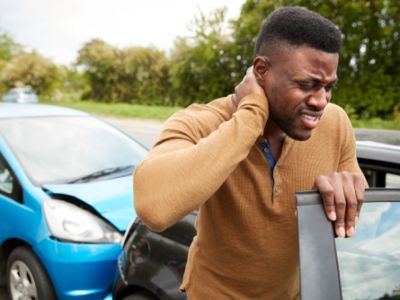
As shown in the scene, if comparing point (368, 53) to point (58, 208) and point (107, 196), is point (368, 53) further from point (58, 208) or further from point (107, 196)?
point (58, 208)

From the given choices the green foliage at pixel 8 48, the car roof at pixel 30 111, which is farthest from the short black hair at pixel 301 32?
the green foliage at pixel 8 48

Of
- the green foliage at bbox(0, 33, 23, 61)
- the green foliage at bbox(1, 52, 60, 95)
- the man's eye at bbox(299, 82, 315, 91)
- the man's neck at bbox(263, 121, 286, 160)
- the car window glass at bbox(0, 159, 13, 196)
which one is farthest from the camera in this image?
the green foliage at bbox(0, 33, 23, 61)

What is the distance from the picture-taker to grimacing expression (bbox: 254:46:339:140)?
51.3 inches

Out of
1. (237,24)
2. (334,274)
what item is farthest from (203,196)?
(237,24)

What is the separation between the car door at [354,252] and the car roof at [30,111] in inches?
124

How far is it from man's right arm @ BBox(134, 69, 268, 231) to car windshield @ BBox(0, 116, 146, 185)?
2.15 metres

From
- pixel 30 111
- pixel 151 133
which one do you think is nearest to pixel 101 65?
pixel 151 133

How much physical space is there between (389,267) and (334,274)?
450 millimetres

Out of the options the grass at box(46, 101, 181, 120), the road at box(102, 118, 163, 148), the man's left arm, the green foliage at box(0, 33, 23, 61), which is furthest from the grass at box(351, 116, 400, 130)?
the green foliage at box(0, 33, 23, 61)

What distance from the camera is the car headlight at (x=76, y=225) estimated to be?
9.48 ft

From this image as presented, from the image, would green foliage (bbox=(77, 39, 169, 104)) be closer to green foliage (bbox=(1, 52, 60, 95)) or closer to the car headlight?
green foliage (bbox=(1, 52, 60, 95))

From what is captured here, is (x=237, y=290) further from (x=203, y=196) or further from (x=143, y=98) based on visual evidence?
(x=143, y=98)

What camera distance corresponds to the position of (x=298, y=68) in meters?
1.31

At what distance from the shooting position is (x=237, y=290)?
1.47 metres
